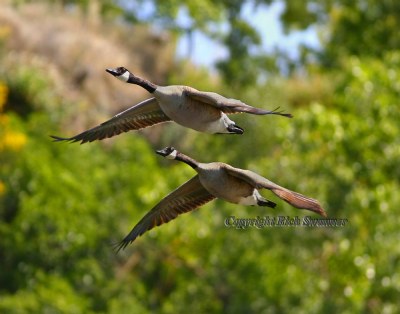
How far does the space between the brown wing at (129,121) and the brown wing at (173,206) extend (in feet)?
1.61

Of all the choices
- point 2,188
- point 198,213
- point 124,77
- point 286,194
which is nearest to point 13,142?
point 2,188

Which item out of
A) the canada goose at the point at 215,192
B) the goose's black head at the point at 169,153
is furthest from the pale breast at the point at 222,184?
the goose's black head at the point at 169,153

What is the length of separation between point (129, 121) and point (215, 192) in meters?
1.02

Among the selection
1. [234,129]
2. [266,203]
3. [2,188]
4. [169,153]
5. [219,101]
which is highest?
[219,101]

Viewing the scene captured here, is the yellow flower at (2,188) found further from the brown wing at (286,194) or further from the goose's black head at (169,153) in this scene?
the brown wing at (286,194)

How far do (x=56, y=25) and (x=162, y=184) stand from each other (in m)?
15.3

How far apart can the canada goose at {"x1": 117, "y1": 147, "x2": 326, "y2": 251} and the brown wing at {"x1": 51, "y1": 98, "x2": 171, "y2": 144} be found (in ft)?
1.55

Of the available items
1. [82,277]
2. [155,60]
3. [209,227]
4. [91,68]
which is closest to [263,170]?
[209,227]

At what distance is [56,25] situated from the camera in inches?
1474

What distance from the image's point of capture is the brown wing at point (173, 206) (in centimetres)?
712

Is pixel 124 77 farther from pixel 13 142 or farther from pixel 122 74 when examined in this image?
pixel 13 142

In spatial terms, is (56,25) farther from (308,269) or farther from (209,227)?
(308,269)

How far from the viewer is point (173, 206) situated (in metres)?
7.19

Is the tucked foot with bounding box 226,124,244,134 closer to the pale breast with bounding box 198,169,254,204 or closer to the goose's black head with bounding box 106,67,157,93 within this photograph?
the pale breast with bounding box 198,169,254,204
